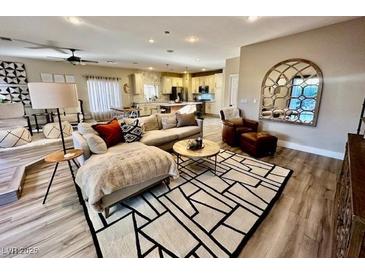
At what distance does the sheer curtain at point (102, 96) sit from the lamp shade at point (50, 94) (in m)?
5.70

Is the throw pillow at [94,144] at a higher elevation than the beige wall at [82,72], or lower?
lower

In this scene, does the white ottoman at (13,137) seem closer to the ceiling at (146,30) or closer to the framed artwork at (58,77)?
the ceiling at (146,30)

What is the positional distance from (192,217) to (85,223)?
3.77ft

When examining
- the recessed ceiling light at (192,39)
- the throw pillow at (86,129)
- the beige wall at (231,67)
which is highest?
the recessed ceiling light at (192,39)

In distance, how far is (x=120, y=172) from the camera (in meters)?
1.90

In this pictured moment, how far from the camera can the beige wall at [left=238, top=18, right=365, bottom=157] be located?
3.04 m

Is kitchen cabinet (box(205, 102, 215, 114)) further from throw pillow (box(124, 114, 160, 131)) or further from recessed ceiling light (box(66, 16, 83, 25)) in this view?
recessed ceiling light (box(66, 16, 83, 25))

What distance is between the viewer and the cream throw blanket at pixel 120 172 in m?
1.75

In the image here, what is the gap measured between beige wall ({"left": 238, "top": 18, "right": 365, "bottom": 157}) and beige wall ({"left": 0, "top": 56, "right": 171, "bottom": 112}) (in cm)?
602

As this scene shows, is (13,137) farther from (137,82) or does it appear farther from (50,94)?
(137,82)

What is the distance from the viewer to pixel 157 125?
4.01 meters

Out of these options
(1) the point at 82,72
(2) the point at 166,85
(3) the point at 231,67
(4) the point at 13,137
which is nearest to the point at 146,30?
(4) the point at 13,137

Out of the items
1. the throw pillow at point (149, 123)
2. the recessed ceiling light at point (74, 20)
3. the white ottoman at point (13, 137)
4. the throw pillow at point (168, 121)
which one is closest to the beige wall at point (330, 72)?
the throw pillow at point (168, 121)

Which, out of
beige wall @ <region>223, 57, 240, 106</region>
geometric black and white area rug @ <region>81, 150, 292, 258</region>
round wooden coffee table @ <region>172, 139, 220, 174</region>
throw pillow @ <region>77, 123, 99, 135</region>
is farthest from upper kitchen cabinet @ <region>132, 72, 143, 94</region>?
geometric black and white area rug @ <region>81, 150, 292, 258</region>
